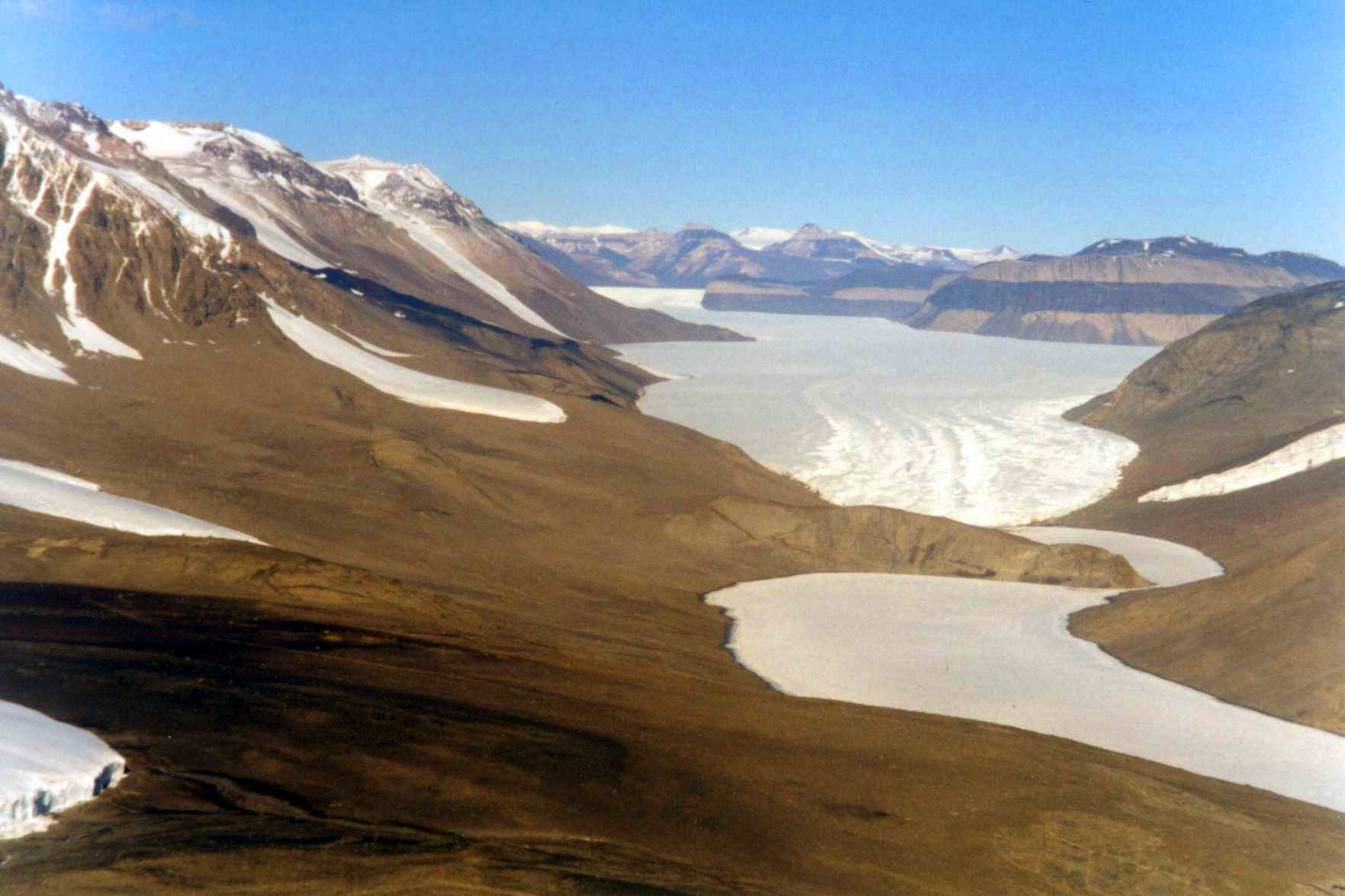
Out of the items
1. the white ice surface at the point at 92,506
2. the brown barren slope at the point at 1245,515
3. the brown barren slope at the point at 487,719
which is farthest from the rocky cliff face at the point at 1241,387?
the white ice surface at the point at 92,506

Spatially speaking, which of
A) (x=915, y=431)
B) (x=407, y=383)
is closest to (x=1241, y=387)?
(x=915, y=431)

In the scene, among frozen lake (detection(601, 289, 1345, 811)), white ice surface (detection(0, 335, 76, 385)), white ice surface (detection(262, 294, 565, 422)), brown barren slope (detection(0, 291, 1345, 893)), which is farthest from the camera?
white ice surface (detection(262, 294, 565, 422))

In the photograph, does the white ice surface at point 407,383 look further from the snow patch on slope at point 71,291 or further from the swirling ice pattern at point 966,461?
the swirling ice pattern at point 966,461

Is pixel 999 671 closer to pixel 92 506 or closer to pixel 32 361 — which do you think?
pixel 92 506

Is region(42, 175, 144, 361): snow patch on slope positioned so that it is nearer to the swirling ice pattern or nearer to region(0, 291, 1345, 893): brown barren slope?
region(0, 291, 1345, 893): brown barren slope

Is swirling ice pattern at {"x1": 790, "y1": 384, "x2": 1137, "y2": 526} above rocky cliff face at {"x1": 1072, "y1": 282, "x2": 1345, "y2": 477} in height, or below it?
below

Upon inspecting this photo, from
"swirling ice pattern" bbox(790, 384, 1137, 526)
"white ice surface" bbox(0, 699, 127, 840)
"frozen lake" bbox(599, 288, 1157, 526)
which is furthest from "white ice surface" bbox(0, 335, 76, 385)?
"white ice surface" bbox(0, 699, 127, 840)

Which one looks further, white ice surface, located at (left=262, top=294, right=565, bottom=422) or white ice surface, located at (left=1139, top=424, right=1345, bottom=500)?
white ice surface, located at (left=262, top=294, right=565, bottom=422)
